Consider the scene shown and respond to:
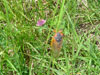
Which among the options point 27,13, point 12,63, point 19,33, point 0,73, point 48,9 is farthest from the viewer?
point 48,9

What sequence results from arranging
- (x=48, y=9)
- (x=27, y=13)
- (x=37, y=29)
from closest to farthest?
1. (x=37, y=29)
2. (x=27, y=13)
3. (x=48, y=9)

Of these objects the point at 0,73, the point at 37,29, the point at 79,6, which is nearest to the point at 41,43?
the point at 37,29

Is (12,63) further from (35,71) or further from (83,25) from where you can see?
(83,25)

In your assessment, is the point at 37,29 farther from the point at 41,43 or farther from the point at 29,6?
the point at 29,6

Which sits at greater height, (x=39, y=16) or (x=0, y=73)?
(x=39, y=16)

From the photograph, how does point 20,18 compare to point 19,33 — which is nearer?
point 19,33

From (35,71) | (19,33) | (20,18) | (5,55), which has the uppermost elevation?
(20,18)
